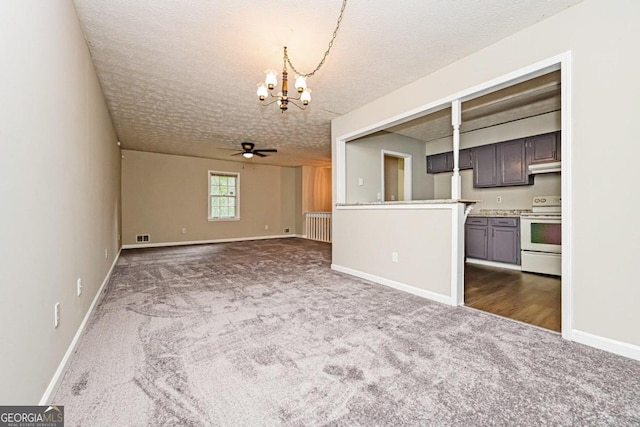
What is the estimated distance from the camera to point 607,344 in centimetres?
190

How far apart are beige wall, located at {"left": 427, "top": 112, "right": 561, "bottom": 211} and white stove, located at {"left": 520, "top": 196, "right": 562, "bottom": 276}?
12.2 inches

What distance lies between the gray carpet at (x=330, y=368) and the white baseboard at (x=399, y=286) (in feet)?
0.43

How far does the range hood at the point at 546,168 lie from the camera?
164 inches

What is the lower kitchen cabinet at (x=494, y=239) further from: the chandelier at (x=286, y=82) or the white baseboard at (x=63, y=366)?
the white baseboard at (x=63, y=366)

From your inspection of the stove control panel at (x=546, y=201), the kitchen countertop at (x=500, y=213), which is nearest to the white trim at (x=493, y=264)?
the kitchen countertop at (x=500, y=213)

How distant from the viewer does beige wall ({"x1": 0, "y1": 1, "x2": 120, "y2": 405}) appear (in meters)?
1.06

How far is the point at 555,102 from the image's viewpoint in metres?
3.88

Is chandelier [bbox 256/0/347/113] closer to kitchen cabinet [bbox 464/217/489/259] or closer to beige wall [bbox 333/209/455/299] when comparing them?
beige wall [bbox 333/209/455/299]

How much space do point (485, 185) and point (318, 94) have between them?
3583mm

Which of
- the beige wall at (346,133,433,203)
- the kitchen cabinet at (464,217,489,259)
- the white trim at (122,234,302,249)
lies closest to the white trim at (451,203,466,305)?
the beige wall at (346,133,433,203)

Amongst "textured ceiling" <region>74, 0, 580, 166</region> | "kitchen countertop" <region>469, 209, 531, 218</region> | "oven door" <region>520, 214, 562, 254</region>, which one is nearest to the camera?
"textured ceiling" <region>74, 0, 580, 166</region>

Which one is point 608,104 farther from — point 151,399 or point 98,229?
point 98,229
